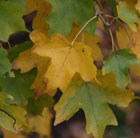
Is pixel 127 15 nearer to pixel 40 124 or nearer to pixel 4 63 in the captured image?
pixel 4 63

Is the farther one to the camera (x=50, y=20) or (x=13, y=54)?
(x=13, y=54)

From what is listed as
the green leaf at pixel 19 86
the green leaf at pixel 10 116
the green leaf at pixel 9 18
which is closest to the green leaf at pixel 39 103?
the green leaf at pixel 19 86

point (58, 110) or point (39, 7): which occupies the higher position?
point (39, 7)

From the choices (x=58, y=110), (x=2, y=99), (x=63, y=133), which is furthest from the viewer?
(x=63, y=133)

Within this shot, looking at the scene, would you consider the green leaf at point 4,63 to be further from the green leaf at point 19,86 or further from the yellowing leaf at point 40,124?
the yellowing leaf at point 40,124

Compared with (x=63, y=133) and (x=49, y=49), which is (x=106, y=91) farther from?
(x=63, y=133)

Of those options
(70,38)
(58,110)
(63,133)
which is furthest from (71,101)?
(63,133)

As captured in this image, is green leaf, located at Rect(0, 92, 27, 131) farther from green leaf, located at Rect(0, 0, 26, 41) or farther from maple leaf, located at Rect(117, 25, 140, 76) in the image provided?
maple leaf, located at Rect(117, 25, 140, 76)
